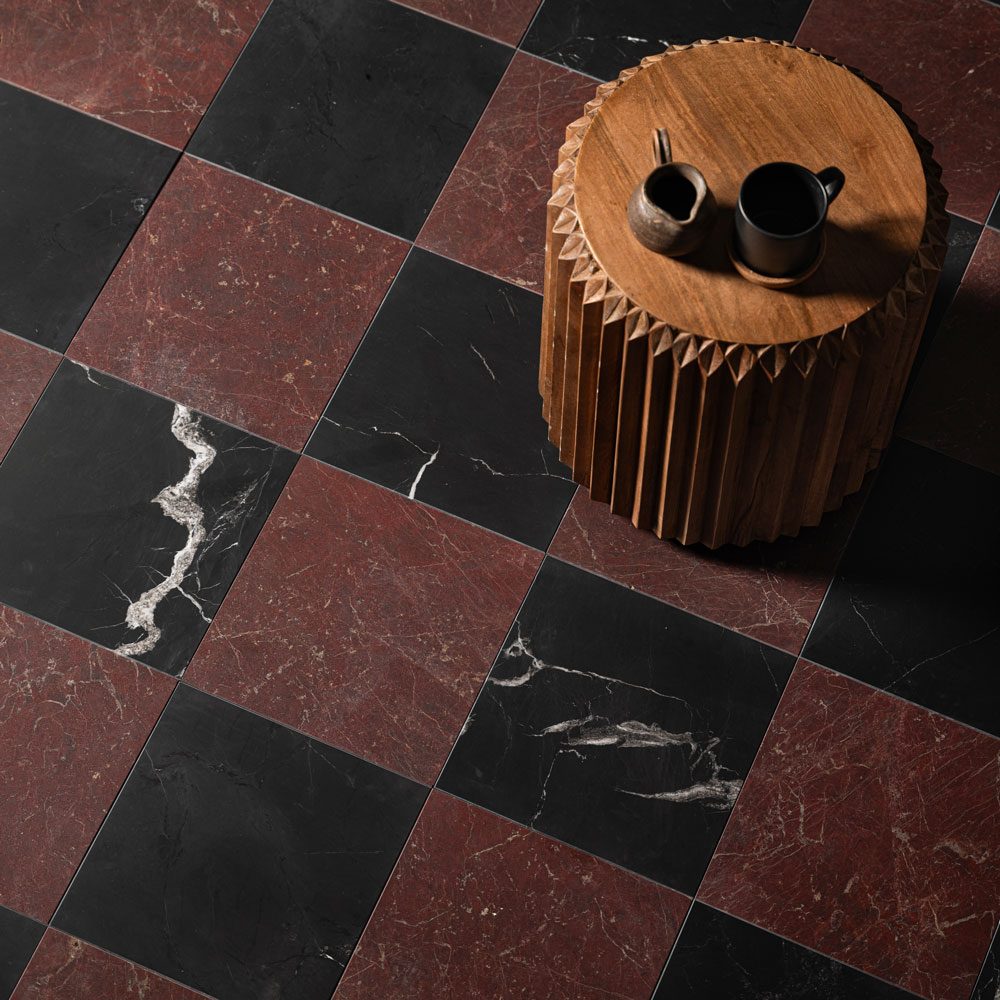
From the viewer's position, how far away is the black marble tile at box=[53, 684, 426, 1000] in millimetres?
2250

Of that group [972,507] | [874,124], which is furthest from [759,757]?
[874,124]

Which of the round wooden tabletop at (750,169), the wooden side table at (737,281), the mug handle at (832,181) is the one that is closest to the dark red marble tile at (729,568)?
the wooden side table at (737,281)

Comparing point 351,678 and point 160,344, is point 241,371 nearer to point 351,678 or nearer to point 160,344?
point 160,344

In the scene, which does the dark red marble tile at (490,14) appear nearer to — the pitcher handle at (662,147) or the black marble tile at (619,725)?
the pitcher handle at (662,147)

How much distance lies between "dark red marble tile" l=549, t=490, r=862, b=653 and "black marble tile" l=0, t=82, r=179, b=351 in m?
1.06

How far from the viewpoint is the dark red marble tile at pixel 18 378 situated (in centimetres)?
252

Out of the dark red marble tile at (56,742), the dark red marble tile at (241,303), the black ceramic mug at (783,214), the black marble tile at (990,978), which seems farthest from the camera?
the dark red marble tile at (241,303)

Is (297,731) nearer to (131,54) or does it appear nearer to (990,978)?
(990,978)

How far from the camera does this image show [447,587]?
240 cm

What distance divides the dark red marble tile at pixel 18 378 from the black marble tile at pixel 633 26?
1138 millimetres

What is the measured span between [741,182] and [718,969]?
1275 millimetres

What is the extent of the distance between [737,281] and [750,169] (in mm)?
181

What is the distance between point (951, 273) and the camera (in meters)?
2.50

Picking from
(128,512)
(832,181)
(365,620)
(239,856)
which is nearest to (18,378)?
(128,512)
